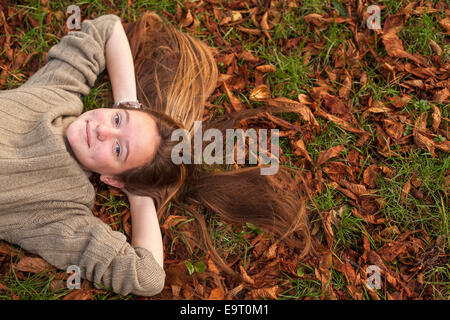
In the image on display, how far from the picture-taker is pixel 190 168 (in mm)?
3162

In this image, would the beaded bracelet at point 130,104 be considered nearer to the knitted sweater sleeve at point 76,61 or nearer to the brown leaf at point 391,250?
the knitted sweater sleeve at point 76,61

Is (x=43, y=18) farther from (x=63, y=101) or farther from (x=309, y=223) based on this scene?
(x=309, y=223)

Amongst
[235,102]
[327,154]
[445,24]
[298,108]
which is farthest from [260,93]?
[445,24]

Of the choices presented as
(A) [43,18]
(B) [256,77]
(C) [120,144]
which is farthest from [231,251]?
(A) [43,18]

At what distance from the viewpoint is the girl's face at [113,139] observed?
9.15 feet

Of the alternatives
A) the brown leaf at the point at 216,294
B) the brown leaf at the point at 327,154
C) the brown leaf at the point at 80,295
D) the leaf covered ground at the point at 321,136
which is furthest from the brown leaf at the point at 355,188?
the brown leaf at the point at 80,295

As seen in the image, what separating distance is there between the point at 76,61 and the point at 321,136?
2.13m

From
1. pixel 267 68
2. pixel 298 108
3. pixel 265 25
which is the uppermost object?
pixel 265 25

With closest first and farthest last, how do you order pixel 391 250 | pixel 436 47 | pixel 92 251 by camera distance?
pixel 92 251 < pixel 391 250 < pixel 436 47

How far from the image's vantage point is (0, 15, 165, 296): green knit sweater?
9.08 feet

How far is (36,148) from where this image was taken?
2.86 meters

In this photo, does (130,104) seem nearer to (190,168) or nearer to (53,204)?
(190,168)

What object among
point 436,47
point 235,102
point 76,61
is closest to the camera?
point 76,61

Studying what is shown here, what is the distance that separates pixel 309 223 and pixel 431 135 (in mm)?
1326
